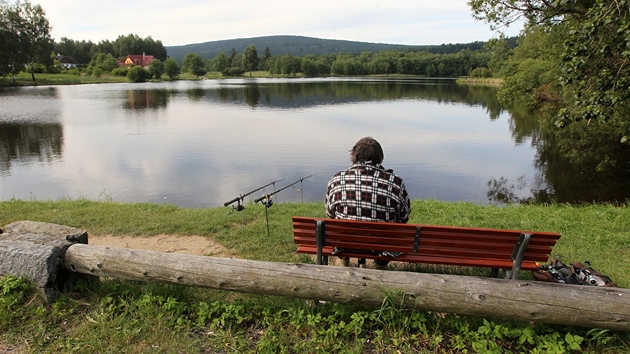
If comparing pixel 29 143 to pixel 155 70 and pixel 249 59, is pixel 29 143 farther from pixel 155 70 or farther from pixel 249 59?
pixel 249 59

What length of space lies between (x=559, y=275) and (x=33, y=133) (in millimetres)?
27337

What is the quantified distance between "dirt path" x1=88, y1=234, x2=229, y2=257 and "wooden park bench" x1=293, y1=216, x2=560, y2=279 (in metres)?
2.64

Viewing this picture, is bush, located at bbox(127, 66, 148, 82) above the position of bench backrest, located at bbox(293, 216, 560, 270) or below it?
above

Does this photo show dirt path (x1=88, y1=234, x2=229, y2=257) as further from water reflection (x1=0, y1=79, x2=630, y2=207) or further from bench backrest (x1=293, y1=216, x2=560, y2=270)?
water reflection (x1=0, y1=79, x2=630, y2=207)

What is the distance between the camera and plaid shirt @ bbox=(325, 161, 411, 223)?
12.1 ft

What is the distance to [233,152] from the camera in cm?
1866

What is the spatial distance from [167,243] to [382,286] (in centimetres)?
445

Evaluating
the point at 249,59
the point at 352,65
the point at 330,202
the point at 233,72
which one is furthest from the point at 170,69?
the point at 330,202

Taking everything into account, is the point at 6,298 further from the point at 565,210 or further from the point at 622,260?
the point at 565,210

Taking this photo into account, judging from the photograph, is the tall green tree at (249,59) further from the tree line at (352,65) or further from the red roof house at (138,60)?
the red roof house at (138,60)

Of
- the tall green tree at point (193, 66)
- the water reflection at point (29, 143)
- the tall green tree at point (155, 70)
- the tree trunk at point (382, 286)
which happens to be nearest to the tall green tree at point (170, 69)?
the tall green tree at point (155, 70)

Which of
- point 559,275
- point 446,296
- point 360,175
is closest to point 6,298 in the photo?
point 360,175

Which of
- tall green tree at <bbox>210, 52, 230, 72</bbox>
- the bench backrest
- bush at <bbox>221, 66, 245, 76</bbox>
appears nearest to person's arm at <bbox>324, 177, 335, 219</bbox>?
the bench backrest

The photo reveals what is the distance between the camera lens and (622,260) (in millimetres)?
5449
